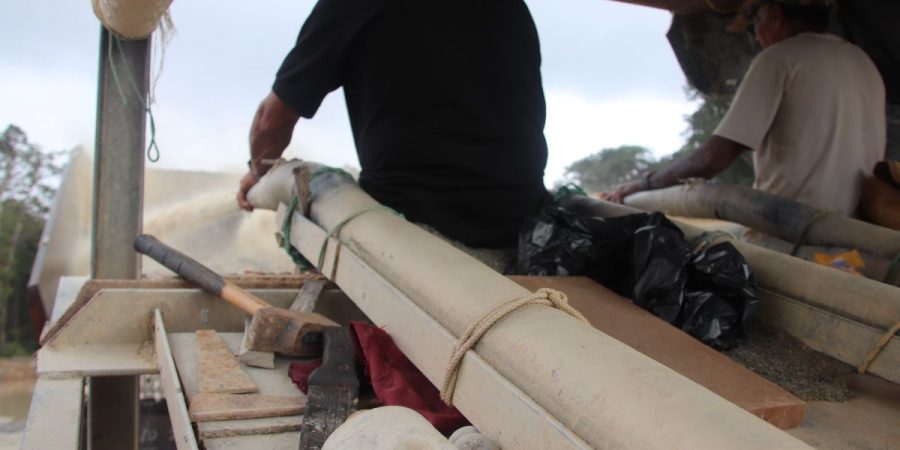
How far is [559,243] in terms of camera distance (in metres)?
2.46

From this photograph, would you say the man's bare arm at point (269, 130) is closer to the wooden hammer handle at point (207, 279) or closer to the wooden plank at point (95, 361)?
the wooden hammer handle at point (207, 279)

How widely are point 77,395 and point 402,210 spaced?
1211 mm

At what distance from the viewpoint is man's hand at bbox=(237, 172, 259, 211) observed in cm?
347

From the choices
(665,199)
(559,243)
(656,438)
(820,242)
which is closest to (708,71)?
(665,199)

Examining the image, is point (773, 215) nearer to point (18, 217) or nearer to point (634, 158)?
point (634, 158)

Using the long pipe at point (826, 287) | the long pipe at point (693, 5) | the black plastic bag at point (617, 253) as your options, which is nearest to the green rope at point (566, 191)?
the black plastic bag at point (617, 253)

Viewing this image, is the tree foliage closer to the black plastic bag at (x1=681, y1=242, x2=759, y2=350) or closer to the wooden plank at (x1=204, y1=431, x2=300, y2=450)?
the black plastic bag at (x1=681, y1=242, x2=759, y2=350)

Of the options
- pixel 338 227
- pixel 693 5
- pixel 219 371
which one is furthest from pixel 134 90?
pixel 693 5

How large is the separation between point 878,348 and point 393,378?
1.21 metres

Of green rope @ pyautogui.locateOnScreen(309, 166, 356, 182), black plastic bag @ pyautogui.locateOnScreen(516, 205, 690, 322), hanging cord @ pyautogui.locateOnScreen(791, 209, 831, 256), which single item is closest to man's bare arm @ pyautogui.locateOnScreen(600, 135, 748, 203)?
hanging cord @ pyautogui.locateOnScreen(791, 209, 831, 256)

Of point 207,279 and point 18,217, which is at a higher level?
point 207,279

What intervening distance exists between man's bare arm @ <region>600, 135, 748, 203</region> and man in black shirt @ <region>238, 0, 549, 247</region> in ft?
4.35

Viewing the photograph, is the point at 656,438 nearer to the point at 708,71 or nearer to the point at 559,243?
the point at 559,243

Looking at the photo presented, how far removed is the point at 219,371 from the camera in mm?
1806
